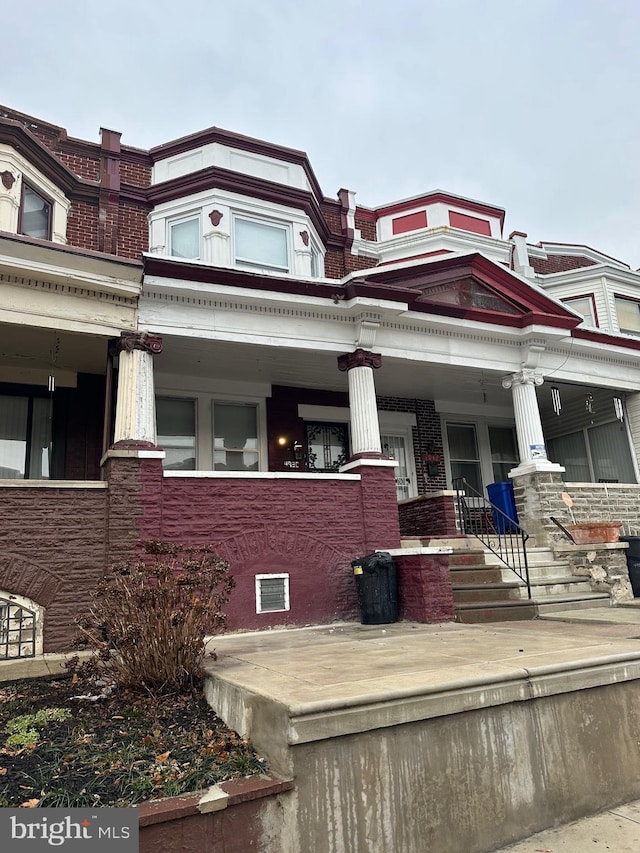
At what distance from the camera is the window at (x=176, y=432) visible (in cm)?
1126

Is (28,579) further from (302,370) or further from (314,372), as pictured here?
(314,372)

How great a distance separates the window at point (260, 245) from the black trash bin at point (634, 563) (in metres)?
7.91

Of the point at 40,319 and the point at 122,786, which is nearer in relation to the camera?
the point at 122,786

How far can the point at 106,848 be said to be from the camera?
9.09ft

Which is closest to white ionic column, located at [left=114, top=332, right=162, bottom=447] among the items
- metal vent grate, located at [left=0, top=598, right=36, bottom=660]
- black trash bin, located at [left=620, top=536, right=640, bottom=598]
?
metal vent grate, located at [left=0, top=598, right=36, bottom=660]

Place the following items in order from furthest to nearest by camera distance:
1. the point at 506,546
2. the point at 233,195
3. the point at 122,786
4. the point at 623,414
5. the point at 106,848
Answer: the point at 623,414, the point at 233,195, the point at 506,546, the point at 122,786, the point at 106,848

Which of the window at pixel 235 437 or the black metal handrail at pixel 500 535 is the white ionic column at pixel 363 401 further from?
the window at pixel 235 437

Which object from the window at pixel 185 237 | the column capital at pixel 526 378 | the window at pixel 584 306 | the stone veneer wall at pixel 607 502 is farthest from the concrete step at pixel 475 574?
the window at pixel 584 306

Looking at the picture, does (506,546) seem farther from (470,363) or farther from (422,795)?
(422,795)

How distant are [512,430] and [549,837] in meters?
12.7

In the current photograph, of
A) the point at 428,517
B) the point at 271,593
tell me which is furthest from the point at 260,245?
the point at 271,593

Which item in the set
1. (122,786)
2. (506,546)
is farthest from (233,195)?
(122,786)

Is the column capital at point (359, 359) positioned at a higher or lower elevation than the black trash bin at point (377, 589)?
higher

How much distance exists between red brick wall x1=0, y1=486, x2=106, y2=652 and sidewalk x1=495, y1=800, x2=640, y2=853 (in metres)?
5.51
